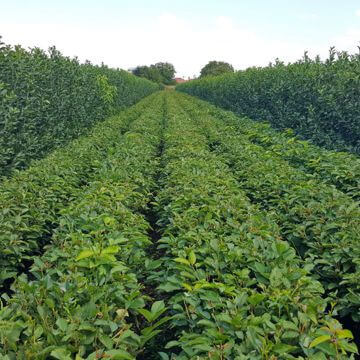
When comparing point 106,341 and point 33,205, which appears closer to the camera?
point 106,341

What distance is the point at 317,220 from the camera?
3936mm

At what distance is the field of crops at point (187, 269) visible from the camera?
2.01 m

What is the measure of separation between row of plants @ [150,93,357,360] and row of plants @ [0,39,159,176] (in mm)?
5374

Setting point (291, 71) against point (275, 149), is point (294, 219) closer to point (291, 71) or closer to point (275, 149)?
point (275, 149)

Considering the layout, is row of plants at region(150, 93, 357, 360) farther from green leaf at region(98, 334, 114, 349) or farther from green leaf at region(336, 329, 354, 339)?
green leaf at region(98, 334, 114, 349)

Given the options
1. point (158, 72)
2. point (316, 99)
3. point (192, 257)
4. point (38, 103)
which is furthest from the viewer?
point (158, 72)

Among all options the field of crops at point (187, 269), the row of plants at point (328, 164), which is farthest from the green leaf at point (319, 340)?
the row of plants at point (328, 164)

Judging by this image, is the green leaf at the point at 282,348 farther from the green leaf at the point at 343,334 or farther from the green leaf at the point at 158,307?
the green leaf at the point at 158,307

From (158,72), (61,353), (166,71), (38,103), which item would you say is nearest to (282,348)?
(61,353)

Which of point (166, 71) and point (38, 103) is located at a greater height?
point (166, 71)

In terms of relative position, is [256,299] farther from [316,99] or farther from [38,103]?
[316,99]

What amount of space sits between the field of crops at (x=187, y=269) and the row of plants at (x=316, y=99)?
4657 mm

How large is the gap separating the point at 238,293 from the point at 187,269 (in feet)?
1.55

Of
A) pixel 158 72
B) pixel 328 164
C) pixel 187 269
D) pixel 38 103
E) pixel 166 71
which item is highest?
pixel 166 71
